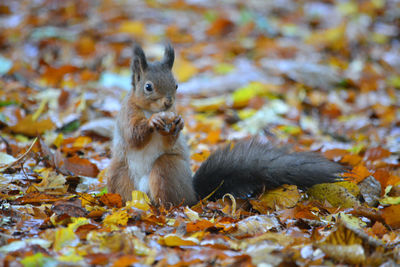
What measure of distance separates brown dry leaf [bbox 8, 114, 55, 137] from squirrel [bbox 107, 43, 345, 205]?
3.52ft

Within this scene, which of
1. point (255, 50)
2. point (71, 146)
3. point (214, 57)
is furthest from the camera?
point (255, 50)

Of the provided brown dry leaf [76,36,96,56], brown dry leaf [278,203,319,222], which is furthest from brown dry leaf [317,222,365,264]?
brown dry leaf [76,36,96,56]

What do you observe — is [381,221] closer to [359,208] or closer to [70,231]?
[359,208]

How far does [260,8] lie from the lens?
7797 millimetres

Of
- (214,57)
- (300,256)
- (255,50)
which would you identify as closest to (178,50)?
(214,57)

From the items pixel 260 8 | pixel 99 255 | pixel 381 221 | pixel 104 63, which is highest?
pixel 260 8

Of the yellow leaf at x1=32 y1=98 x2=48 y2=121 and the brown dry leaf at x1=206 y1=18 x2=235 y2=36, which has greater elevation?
the brown dry leaf at x1=206 y1=18 x2=235 y2=36

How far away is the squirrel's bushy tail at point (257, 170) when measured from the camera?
92.2 inches

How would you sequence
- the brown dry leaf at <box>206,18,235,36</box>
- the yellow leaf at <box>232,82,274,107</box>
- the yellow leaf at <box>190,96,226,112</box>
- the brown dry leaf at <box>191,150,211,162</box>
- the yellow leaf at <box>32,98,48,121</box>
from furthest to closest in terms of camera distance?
1. the brown dry leaf at <box>206,18,235,36</box>
2. the yellow leaf at <box>232,82,274,107</box>
3. the yellow leaf at <box>190,96,226,112</box>
4. the yellow leaf at <box>32,98,48,121</box>
5. the brown dry leaf at <box>191,150,211,162</box>

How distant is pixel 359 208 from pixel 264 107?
2.51 meters

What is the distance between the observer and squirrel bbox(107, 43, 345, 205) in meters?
2.31

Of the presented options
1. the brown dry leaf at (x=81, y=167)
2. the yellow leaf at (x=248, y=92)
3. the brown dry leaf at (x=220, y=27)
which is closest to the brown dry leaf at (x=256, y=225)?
the brown dry leaf at (x=81, y=167)

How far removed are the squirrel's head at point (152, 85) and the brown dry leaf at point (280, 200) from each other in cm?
67

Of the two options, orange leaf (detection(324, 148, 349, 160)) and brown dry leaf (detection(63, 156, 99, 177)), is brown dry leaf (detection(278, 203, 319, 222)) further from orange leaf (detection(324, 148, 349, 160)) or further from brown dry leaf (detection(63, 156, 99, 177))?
brown dry leaf (detection(63, 156, 99, 177))
